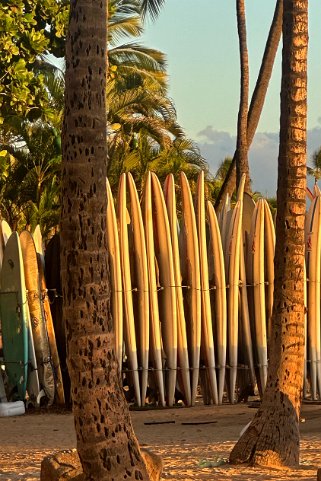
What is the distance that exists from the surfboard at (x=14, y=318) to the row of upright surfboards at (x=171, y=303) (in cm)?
1

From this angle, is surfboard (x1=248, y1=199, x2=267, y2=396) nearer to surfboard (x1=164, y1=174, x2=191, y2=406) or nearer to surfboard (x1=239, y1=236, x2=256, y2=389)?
surfboard (x1=239, y1=236, x2=256, y2=389)

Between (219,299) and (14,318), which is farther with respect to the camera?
(219,299)

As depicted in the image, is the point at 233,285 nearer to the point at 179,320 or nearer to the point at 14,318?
the point at 179,320

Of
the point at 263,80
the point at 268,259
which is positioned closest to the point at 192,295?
the point at 268,259

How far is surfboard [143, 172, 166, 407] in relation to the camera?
11508 millimetres

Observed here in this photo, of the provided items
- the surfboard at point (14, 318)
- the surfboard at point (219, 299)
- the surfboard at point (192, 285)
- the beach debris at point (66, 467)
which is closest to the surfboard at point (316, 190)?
the surfboard at point (219, 299)

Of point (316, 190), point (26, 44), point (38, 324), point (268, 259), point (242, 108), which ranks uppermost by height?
point (242, 108)

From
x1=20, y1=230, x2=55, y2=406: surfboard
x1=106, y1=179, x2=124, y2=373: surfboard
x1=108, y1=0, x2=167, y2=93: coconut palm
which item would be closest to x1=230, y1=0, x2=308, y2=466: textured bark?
x1=106, y1=179, x2=124, y2=373: surfboard

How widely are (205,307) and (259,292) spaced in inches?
25.3

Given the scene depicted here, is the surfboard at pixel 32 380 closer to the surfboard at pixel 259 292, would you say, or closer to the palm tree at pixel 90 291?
the surfboard at pixel 259 292

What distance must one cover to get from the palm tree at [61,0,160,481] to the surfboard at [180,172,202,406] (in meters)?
6.55

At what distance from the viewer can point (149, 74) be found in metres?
30.6

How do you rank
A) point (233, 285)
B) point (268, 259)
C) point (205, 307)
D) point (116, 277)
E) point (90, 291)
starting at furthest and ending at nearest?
point (268, 259), point (233, 285), point (205, 307), point (116, 277), point (90, 291)

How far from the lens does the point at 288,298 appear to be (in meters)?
7.14
